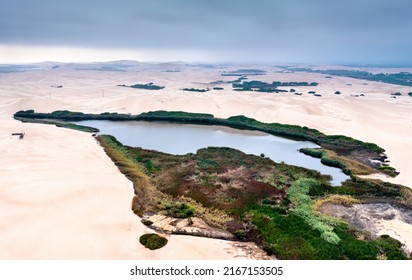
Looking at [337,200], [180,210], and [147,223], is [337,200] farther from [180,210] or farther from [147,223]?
[147,223]

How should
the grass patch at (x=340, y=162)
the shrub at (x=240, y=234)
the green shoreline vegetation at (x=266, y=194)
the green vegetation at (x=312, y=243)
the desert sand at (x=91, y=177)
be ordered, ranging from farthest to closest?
the grass patch at (x=340, y=162) → the shrub at (x=240, y=234) → the green shoreline vegetation at (x=266, y=194) → the desert sand at (x=91, y=177) → the green vegetation at (x=312, y=243)

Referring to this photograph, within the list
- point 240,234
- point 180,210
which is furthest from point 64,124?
point 240,234

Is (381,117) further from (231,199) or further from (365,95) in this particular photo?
(231,199)

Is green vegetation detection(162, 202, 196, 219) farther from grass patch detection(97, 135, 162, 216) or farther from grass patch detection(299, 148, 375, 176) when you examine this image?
grass patch detection(299, 148, 375, 176)

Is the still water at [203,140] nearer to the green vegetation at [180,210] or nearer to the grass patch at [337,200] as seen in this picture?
the grass patch at [337,200]

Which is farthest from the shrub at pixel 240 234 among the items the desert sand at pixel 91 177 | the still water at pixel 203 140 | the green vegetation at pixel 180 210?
the still water at pixel 203 140

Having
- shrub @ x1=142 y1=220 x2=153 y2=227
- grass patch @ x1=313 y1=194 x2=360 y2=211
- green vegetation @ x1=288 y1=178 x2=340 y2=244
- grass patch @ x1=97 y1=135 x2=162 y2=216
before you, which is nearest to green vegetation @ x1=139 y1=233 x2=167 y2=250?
shrub @ x1=142 y1=220 x2=153 y2=227
